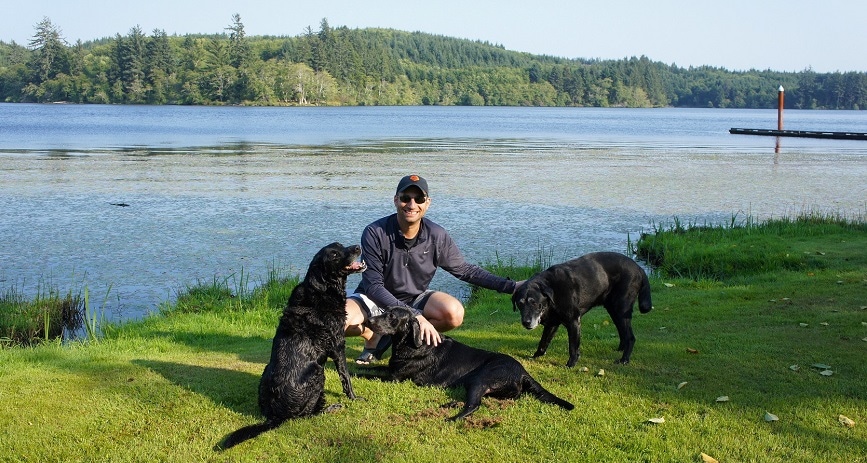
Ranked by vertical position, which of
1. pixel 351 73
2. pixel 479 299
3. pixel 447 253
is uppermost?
pixel 351 73

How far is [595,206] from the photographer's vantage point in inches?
869

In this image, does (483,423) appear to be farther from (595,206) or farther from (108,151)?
(108,151)

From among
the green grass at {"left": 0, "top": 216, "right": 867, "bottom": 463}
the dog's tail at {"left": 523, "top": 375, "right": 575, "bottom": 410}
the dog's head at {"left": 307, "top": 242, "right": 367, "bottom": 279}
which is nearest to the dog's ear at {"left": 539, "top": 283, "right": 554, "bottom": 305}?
the green grass at {"left": 0, "top": 216, "right": 867, "bottom": 463}

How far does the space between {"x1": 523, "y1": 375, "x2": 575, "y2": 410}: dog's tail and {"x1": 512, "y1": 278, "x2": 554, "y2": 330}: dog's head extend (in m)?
0.55

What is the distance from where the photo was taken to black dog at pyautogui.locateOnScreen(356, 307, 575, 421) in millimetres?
5980

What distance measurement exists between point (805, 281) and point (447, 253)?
6.04m

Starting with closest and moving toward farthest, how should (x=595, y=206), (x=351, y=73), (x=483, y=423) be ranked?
(x=483, y=423) < (x=595, y=206) < (x=351, y=73)

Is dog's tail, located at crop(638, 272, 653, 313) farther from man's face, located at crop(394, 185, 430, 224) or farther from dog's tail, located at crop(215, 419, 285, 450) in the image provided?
dog's tail, located at crop(215, 419, 285, 450)

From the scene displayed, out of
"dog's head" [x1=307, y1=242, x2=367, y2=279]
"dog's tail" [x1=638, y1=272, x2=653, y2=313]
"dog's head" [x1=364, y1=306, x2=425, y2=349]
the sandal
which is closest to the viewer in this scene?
"dog's head" [x1=307, y1=242, x2=367, y2=279]

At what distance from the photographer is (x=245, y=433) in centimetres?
521

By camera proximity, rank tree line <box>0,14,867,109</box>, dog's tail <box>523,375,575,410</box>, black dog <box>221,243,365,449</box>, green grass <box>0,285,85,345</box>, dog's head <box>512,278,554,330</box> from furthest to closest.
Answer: tree line <box>0,14,867,109</box>
green grass <box>0,285,85,345</box>
dog's head <box>512,278,554,330</box>
dog's tail <box>523,375,575,410</box>
black dog <box>221,243,365,449</box>

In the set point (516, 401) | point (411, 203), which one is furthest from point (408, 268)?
point (516, 401)

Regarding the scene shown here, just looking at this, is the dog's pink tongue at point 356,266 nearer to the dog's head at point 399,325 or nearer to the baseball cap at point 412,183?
the dog's head at point 399,325

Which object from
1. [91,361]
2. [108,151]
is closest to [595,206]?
[91,361]
